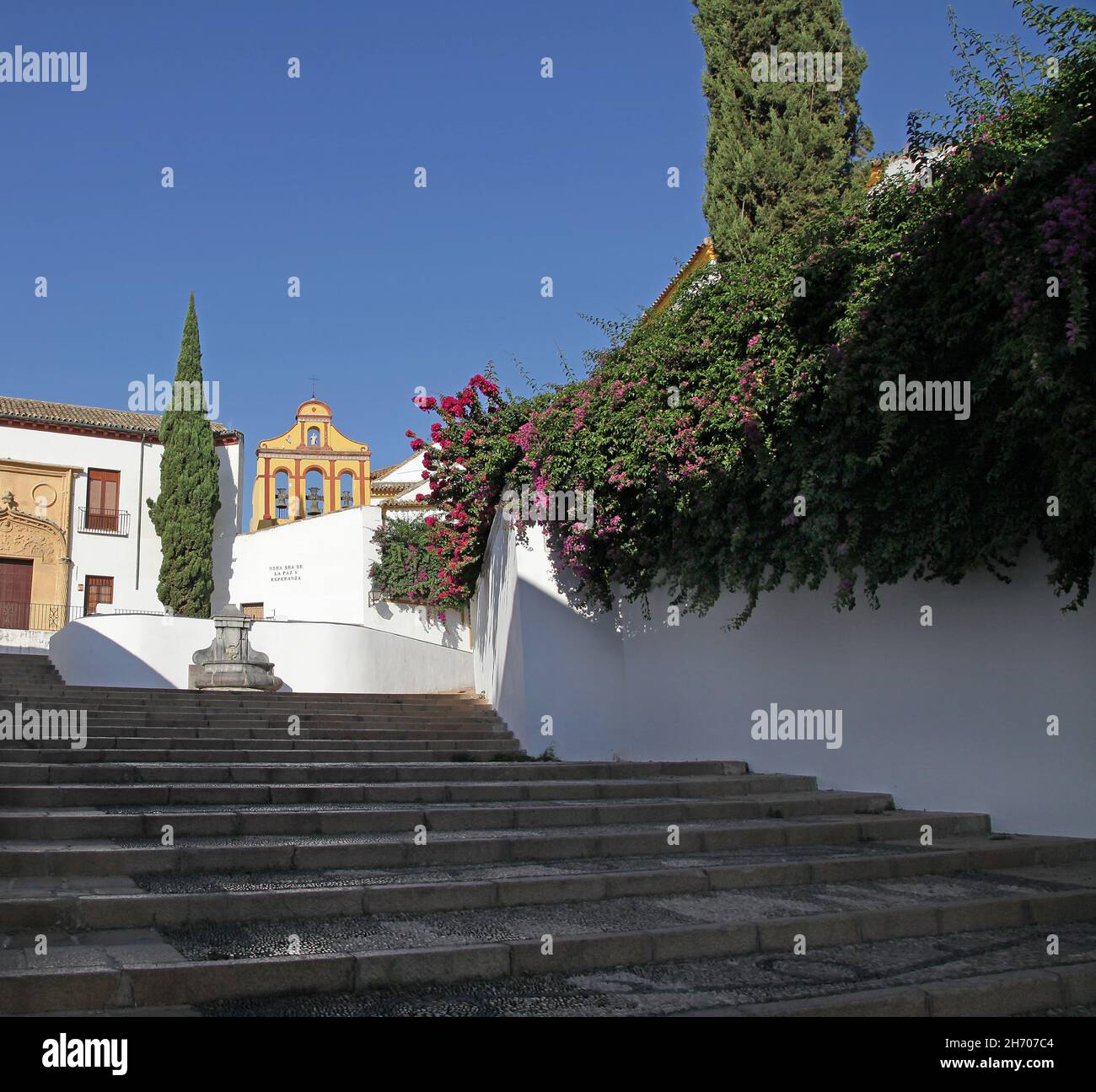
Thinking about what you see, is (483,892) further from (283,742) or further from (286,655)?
(286,655)

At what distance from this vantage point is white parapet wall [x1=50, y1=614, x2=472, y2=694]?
17.5 m

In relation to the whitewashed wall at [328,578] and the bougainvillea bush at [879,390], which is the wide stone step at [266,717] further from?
the whitewashed wall at [328,578]

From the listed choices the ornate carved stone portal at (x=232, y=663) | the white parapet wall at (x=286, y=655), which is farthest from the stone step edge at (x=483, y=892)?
the white parapet wall at (x=286, y=655)

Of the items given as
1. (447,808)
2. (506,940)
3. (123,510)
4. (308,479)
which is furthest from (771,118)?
(308,479)

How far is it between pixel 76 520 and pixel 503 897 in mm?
28117

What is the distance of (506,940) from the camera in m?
4.10

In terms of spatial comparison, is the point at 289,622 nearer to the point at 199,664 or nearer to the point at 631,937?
the point at 199,664

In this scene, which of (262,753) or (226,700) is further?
(226,700)

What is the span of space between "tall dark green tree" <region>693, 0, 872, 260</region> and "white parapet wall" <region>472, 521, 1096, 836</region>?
14.3 ft

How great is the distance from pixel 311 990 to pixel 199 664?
14500 mm

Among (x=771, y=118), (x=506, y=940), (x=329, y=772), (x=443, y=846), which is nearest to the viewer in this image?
(x=506, y=940)

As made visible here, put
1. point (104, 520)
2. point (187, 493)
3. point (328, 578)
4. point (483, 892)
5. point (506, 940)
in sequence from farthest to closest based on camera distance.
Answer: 1. point (104, 520)
2. point (187, 493)
3. point (328, 578)
4. point (483, 892)
5. point (506, 940)

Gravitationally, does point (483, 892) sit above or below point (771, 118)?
below
